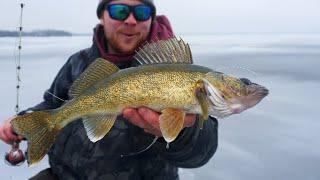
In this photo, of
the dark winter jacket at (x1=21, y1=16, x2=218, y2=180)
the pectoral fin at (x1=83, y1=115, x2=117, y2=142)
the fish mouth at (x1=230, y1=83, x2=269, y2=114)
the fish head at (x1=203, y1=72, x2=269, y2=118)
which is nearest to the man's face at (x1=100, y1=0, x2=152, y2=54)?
the dark winter jacket at (x1=21, y1=16, x2=218, y2=180)

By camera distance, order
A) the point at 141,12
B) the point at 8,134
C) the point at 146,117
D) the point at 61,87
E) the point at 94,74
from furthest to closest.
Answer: the point at 61,87 → the point at 8,134 → the point at 141,12 → the point at 94,74 → the point at 146,117

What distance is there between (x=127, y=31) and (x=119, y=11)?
5.9 inches

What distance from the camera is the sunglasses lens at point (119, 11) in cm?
301

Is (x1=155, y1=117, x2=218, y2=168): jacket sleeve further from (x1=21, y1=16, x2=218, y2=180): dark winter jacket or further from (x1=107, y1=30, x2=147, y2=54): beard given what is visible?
(x1=107, y1=30, x2=147, y2=54): beard

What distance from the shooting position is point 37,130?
2.44 meters

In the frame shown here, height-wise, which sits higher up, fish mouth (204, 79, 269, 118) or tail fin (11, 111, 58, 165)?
A: fish mouth (204, 79, 269, 118)

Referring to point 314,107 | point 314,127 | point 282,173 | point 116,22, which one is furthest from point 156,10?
point 314,107

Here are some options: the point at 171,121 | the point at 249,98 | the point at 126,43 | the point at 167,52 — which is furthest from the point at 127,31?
the point at 249,98

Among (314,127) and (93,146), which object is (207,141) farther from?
(314,127)

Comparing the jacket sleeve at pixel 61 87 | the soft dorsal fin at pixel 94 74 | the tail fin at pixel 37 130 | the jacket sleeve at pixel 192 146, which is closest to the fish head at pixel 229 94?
the jacket sleeve at pixel 192 146

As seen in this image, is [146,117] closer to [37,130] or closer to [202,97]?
[202,97]

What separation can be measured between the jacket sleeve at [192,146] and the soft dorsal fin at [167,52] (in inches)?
18.6

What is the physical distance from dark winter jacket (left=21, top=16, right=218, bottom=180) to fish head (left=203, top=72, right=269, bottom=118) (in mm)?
A: 439

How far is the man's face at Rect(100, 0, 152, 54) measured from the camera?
3029mm
